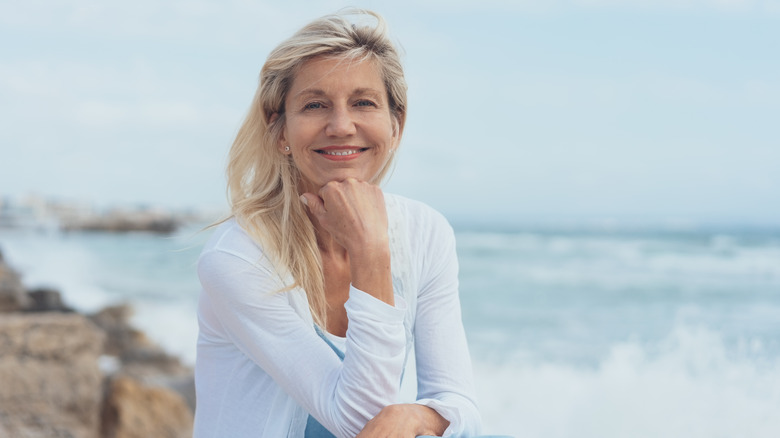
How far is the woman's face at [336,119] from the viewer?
1.86m

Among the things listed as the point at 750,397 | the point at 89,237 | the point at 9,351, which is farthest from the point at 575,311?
the point at 89,237

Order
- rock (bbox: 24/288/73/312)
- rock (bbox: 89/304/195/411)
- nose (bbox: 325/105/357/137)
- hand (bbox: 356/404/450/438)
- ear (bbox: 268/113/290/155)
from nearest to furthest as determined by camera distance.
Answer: hand (bbox: 356/404/450/438), nose (bbox: 325/105/357/137), ear (bbox: 268/113/290/155), rock (bbox: 89/304/195/411), rock (bbox: 24/288/73/312)

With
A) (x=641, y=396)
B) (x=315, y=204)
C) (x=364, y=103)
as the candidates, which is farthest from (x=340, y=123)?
(x=641, y=396)

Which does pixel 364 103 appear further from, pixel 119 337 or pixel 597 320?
pixel 597 320

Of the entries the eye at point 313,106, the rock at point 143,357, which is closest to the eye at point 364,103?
the eye at point 313,106

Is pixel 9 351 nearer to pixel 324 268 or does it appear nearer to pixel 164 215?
pixel 324 268

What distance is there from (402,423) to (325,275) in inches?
21.2

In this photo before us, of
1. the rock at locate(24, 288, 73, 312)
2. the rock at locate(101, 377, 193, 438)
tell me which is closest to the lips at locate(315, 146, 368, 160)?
the rock at locate(101, 377, 193, 438)

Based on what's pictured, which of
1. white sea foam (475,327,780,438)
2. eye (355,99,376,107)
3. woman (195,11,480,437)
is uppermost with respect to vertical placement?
eye (355,99,376,107)

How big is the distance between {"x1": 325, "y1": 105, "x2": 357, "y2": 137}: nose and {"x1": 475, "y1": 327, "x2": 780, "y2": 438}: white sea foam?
16.0 feet

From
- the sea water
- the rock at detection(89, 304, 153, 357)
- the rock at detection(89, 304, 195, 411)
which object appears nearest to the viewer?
the rock at detection(89, 304, 195, 411)

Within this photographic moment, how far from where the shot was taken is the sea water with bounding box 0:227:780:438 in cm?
655

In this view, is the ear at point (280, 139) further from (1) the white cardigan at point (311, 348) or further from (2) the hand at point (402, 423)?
(2) the hand at point (402, 423)

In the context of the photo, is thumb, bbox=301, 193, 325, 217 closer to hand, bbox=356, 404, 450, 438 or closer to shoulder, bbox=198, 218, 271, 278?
shoulder, bbox=198, 218, 271, 278
